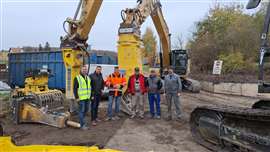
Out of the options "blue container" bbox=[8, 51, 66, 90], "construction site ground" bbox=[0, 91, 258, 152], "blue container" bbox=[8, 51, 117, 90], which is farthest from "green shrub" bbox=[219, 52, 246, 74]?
"construction site ground" bbox=[0, 91, 258, 152]

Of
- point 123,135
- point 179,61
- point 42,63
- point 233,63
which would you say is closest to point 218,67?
point 233,63

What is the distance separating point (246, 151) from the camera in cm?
593

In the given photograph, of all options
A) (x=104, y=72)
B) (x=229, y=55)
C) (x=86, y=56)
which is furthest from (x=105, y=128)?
(x=229, y=55)

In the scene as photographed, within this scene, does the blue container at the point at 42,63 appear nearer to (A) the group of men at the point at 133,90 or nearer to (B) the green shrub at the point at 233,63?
(A) the group of men at the point at 133,90

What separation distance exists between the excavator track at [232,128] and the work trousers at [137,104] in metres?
2.51

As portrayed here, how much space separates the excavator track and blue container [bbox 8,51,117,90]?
889 centimetres

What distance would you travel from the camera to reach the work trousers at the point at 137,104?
31.6ft

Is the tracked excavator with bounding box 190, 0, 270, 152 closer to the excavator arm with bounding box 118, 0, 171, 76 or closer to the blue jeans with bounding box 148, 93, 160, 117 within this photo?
the blue jeans with bounding box 148, 93, 160, 117

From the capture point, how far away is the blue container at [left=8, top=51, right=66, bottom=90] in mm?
15641

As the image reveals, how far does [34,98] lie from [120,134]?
2803mm

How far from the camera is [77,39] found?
9.61 meters

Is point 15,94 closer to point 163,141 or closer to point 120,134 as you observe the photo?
point 120,134

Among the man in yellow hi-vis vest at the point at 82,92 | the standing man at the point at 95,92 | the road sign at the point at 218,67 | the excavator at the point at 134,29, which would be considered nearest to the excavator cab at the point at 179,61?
the excavator at the point at 134,29

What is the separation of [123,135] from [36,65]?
34.5 feet
